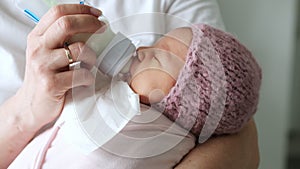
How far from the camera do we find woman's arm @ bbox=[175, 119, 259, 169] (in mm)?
958

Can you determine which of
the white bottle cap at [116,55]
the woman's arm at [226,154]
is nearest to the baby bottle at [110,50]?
the white bottle cap at [116,55]

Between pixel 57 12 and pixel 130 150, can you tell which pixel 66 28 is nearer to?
pixel 57 12

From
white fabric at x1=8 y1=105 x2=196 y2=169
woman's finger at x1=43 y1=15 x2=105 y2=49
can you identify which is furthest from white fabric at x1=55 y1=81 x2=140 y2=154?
woman's finger at x1=43 y1=15 x2=105 y2=49

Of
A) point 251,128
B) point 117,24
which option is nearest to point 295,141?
point 251,128

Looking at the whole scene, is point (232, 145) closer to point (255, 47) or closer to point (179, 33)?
point (179, 33)

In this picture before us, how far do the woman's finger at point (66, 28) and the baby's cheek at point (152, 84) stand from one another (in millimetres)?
122

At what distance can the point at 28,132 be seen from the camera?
3.13ft

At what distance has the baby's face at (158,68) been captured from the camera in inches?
34.7

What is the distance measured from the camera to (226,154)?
3.32ft

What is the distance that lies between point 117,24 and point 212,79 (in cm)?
25

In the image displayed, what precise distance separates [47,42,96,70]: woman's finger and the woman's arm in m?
0.26

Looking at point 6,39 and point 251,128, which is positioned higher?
point 6,39

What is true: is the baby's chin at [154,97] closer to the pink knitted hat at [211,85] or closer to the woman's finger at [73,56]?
the pink knitted hat at [211,85]

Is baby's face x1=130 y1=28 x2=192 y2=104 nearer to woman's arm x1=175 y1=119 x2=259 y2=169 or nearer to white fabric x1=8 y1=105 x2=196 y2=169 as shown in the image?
white fabric x1=8 y1=105 x2=196 y2=169
